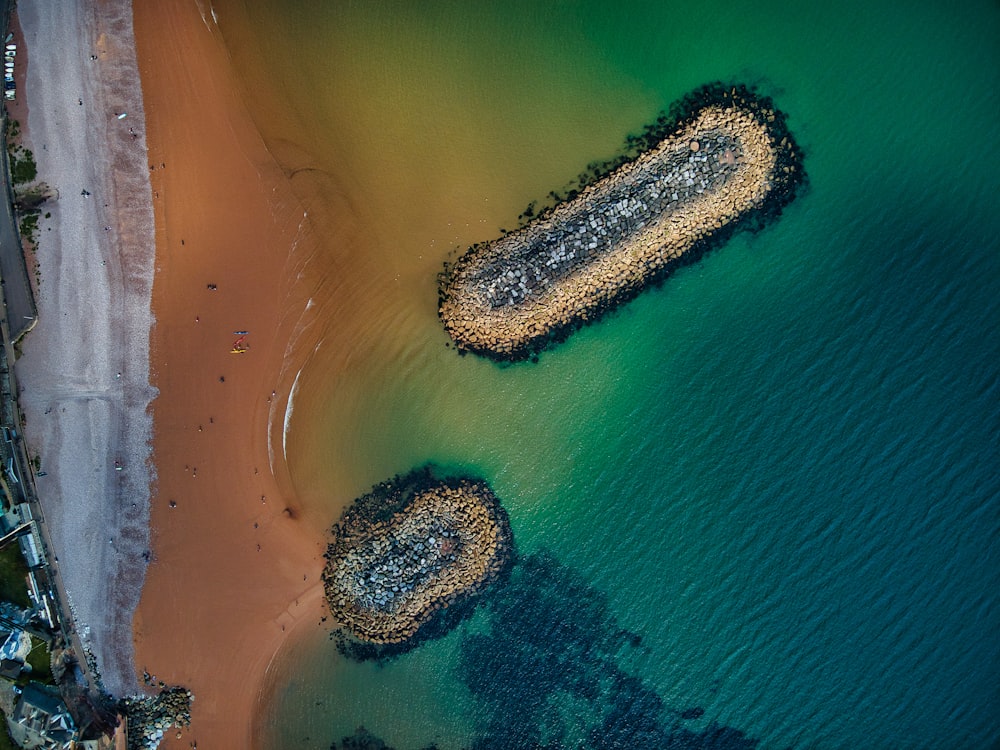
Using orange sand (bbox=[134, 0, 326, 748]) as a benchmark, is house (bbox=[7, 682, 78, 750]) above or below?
below

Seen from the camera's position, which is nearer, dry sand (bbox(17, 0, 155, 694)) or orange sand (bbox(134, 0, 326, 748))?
dry sand (bbox(17, 0, 155, 694))

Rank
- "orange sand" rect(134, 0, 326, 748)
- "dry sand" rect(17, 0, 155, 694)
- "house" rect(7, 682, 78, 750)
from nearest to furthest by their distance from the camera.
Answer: "house" rect(7, 682, 78, 750)
"dry sand" rect(17, 0, 155, 694)
"orange sand" rect(134, 0, 326, 748)

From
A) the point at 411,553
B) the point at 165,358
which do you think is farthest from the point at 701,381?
the point at 165,358

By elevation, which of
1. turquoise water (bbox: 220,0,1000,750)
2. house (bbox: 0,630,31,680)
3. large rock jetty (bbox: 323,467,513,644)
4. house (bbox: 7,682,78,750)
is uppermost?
turquoise water (bbox: 220,0,1000,750)

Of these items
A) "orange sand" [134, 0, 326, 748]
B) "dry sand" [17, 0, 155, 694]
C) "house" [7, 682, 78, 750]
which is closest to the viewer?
"house" [7, 682, 78, 750]

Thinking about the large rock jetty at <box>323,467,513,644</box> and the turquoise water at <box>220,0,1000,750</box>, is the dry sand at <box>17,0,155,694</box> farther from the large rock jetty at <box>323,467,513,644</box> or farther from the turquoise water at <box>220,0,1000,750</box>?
the large rock jetty at <box>323,467,513,644</box>

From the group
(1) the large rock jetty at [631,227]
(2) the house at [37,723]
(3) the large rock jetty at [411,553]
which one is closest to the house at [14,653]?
(2) the house at [37,723]

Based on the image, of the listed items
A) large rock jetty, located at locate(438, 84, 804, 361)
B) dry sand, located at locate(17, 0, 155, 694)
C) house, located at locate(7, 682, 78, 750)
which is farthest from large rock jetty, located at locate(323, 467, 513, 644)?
house, located at locate(7, 682, 78, 750)
